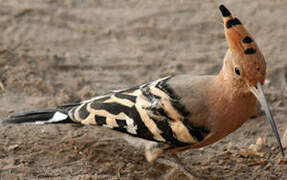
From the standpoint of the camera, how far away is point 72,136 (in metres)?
4.31

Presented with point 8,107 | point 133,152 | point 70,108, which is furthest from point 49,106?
point 133,152

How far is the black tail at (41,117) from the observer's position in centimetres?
401

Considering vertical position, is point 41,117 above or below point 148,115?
above

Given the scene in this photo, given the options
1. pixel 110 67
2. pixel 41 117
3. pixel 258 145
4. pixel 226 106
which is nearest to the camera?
pixel 226 106

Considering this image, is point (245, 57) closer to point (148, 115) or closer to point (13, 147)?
point (148, 115)

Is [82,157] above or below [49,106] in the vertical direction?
below

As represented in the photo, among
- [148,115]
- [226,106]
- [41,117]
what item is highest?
[41,117]

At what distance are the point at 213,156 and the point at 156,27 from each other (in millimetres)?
2484

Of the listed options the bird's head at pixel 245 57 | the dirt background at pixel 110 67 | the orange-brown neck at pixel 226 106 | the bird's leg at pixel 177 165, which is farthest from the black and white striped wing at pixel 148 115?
the bird's head at pixel 245 57

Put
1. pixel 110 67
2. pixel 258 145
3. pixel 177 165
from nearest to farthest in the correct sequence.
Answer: pixel 177 165 < pixel 258 145 < pixel 110 67

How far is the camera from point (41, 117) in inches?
160

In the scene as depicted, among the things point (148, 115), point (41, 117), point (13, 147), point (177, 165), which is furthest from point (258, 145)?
point (13, 147)

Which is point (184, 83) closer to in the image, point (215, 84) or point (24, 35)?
point (215, 84)

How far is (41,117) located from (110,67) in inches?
65.8
